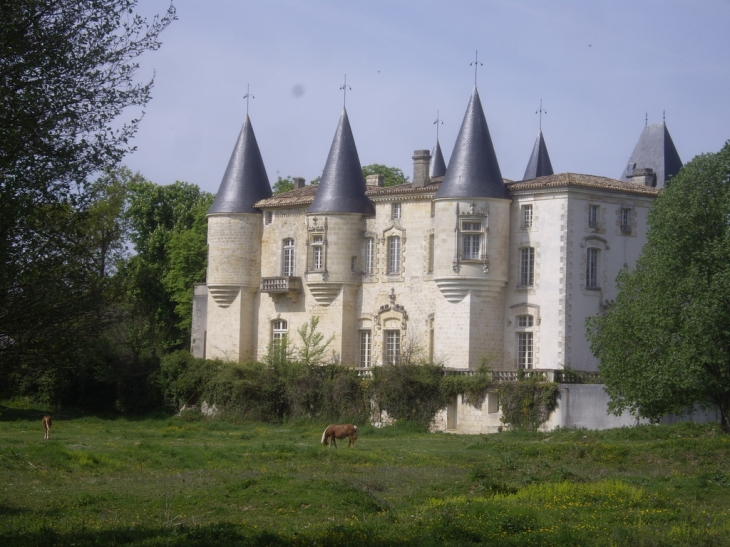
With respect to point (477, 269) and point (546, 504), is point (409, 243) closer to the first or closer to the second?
point (477, 269)

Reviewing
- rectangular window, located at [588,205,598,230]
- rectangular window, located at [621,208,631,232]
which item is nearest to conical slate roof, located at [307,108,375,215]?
rectangular window, located at [588,205,598,230]

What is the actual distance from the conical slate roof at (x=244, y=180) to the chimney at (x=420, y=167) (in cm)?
814

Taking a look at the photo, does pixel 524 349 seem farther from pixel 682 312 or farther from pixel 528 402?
pixel 682 312

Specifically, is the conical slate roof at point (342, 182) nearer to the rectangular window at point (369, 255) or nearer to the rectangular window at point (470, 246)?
the rectangular window at point (369, 255)

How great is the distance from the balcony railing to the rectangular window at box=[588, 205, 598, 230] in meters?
13.1

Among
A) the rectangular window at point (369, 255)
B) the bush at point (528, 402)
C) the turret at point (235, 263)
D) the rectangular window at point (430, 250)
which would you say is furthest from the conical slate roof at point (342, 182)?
the bush at point (528, 402)

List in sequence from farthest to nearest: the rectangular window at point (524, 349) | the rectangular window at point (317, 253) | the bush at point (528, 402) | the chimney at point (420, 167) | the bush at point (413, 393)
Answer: the rectangular window at point (317, 253), the chimney at point (420, 167), the rectangular window at point (524, 349), the bush at point (413, 393), the bush at point (528, 402)

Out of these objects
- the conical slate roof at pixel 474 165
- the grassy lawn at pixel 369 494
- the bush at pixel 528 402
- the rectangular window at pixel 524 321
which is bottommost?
the grassy lawn at pixel 369 494

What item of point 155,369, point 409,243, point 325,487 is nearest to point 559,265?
point 409,243

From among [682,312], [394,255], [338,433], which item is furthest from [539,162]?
[338,433]

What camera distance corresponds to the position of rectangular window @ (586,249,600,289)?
45375 mm

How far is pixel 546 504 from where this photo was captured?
20094 millimetres

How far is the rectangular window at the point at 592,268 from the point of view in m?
45.4

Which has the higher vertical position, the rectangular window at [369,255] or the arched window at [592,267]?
the rectangular window at [369,255]
